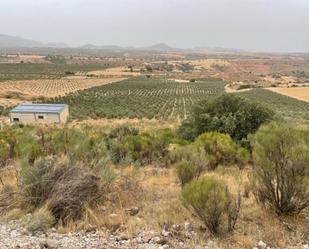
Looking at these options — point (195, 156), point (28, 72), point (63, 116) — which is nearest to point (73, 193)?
point (195, 156)

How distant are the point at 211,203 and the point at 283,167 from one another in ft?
5.30

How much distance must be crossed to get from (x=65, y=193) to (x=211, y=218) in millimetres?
2673

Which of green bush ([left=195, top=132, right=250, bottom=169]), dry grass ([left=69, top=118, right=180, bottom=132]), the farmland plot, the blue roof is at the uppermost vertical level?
green bush ([left=195, top=132, right=250, bottom=169])

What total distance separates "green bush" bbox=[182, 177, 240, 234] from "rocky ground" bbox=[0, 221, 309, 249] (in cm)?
39

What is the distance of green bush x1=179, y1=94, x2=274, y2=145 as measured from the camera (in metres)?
17.1

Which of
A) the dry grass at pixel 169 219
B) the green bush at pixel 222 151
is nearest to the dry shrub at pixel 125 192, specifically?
the dry grass at pixel 169 219

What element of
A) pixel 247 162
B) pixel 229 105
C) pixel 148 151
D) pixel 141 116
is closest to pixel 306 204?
pixel 247 162

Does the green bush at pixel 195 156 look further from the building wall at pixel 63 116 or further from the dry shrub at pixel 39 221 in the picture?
the building wall at pixel 63 116

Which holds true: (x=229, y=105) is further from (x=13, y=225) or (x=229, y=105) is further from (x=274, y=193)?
(x=13, y=225)

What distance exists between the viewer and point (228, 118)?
17.2 metres

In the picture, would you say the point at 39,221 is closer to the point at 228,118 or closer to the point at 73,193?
the point at 73,193

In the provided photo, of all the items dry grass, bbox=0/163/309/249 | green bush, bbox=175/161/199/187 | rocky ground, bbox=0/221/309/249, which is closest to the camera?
rocky ground, bbox=0/221/309/249

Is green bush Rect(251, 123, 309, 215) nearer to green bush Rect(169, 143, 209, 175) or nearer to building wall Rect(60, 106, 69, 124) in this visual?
green bush Rect(169, 143, 209, 175)

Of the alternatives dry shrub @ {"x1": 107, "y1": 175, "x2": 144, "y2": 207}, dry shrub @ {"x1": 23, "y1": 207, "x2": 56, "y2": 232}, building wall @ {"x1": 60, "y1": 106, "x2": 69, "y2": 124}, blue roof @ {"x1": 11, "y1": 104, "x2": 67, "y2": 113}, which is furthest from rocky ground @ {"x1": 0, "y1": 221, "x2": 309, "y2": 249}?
blue roof @ {"x1": 11, "y1": 104, "x2": 67, "y2": 113}
